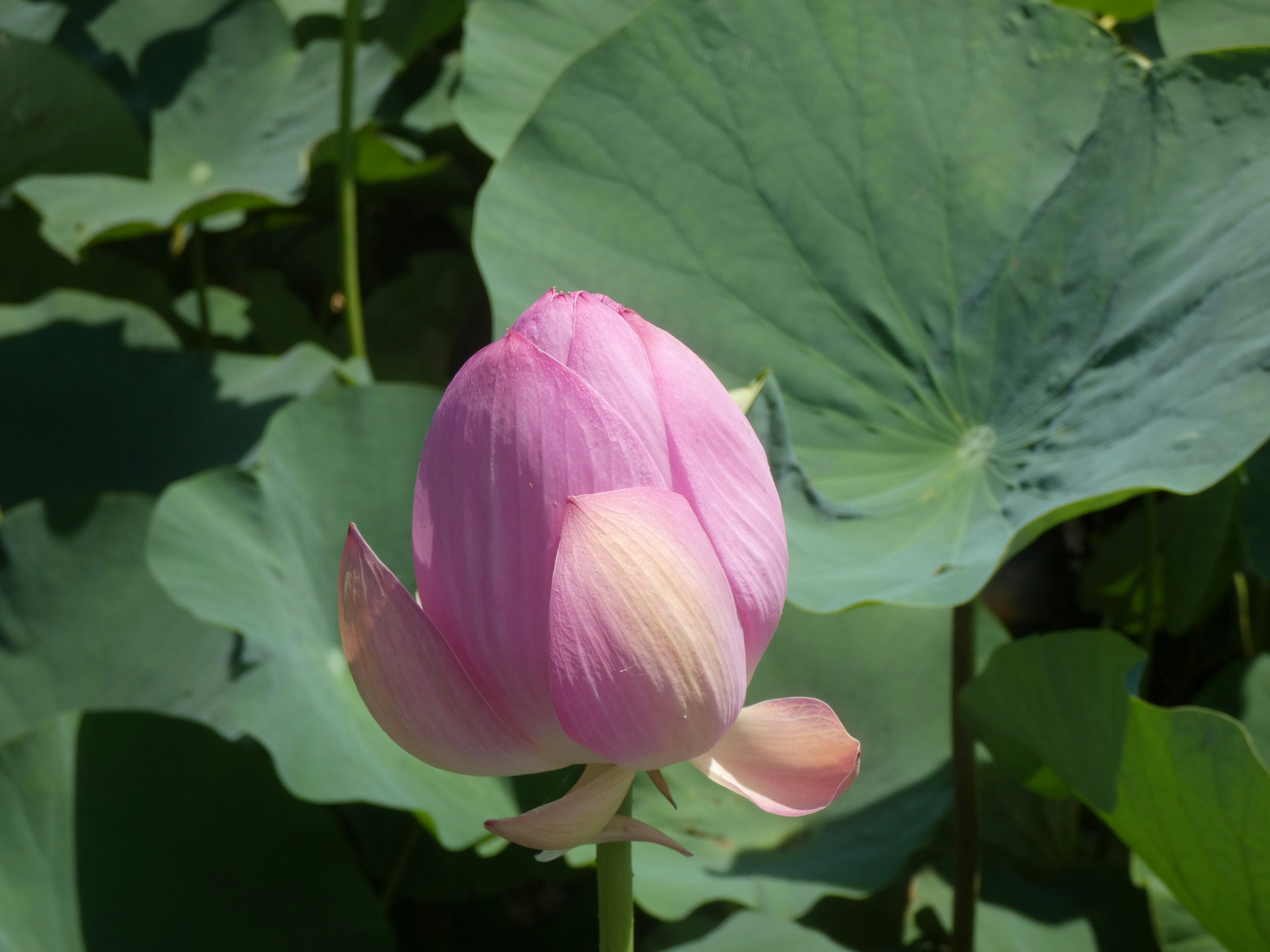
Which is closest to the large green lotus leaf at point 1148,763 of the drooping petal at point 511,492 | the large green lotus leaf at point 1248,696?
the large green lotus leaf at point 1248,696

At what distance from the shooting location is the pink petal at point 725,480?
1.02ft


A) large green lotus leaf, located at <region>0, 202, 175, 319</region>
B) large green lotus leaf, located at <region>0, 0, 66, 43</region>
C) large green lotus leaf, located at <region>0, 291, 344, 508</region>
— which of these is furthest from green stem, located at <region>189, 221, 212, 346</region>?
large green lotus leaf, located at <region>0, 0, 66, 43</region>

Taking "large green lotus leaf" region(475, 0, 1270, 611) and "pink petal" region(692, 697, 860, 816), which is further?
"large green lotus leaf" region(475, 0, 1270, 611)

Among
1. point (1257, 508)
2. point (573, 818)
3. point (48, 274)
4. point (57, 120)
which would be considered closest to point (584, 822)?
point (573, 818)

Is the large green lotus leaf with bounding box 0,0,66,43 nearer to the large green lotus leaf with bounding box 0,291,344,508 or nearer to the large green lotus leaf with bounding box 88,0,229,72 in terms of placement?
the large green lotus leaf with bounding box 88,0,229,72

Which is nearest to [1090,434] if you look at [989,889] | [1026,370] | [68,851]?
[1026,370]

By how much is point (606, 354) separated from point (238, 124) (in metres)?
1.32

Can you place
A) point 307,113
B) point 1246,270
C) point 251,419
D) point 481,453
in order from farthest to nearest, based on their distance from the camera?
point 307,113 < point 251,419 < point 1246,270 < point 481,453

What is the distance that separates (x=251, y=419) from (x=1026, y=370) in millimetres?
734

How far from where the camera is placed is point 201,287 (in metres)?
1.39

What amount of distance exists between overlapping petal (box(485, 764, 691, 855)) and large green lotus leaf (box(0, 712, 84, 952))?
518mm

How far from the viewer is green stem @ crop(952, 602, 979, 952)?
2.34ft

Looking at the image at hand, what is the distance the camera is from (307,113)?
137 centimetres

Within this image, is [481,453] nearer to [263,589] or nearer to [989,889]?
[263,589]
